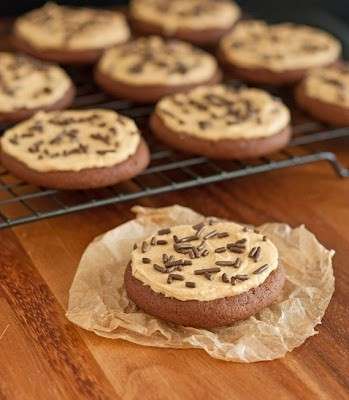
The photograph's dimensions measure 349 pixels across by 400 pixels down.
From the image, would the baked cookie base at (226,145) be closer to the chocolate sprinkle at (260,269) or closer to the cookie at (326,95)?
the cookie at (326,95)

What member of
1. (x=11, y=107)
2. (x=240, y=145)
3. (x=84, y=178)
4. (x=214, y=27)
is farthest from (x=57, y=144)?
(x=214, y=27)

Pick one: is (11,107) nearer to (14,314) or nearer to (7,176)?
(7,176)

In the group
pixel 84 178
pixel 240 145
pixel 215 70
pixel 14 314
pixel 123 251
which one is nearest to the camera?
pixel 14 314

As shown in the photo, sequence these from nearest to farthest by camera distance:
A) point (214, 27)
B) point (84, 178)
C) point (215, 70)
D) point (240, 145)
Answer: point (84, 178), point (240, 145), point (215, 70), point (214, 27)

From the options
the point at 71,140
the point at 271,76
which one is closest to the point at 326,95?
the point at 271,76

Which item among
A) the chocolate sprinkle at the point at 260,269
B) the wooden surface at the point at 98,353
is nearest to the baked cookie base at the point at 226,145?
the wooden surface at the point at 98,353

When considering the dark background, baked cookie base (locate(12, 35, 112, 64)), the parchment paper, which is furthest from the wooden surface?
the dark background
